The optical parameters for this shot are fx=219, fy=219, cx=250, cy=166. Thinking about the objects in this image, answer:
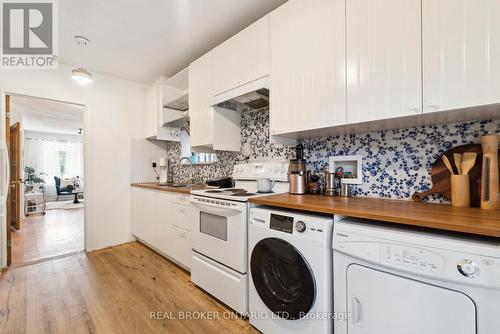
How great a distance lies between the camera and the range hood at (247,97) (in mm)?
1816

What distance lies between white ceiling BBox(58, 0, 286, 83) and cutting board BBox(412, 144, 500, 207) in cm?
170

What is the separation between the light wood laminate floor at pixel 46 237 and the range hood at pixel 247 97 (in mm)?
2930

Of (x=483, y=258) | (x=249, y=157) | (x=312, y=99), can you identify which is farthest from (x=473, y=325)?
(x=249, y=157)

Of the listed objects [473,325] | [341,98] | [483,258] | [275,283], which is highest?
[341,98]

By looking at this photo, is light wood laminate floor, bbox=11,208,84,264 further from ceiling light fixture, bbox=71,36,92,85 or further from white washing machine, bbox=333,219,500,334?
white washing machine, bbox=333,219,500,334

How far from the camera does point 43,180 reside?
666 cm

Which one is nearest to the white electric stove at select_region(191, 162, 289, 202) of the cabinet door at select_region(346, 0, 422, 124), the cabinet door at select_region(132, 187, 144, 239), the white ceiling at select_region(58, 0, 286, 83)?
the cabinet door at select_region(346, 0, 422, 124)

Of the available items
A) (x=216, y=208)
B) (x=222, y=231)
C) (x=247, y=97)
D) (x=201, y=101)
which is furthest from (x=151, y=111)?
(x=222, y=231)

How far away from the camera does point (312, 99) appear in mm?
1481

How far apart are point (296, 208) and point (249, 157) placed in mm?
1180

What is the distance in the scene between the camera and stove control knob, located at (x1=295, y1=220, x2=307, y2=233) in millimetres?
1205

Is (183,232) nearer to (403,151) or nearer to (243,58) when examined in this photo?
(243,58)

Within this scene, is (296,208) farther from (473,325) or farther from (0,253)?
(0,253)

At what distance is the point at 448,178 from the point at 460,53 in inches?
26.6
